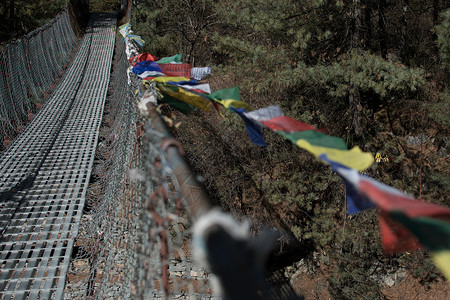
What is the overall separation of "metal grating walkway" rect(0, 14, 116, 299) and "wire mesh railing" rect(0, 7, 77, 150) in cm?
26

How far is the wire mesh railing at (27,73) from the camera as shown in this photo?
612 centimetres

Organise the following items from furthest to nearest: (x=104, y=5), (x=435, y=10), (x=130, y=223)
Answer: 1. (x=104, y=5)
2. (x=435, y=10)
3. (x=130, y=223)

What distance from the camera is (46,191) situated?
4363mm

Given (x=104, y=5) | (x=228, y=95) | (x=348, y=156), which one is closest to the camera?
(x=348, y=156)

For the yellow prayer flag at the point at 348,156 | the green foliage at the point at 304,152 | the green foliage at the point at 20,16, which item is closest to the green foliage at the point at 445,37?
the green foliage at the point at 304,152

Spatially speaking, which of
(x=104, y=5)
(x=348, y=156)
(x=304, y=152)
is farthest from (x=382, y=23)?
(x=104, y=5)

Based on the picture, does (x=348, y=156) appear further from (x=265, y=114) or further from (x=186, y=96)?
(x=186, y=96)

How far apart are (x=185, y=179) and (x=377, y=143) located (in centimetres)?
667

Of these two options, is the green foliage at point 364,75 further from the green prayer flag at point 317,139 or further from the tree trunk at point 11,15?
the tree trunk at point 11,15

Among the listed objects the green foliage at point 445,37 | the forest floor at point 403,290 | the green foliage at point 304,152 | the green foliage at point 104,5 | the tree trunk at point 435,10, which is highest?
the green foliage at point 104,5

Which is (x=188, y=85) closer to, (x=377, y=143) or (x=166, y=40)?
(x=377, y=143)

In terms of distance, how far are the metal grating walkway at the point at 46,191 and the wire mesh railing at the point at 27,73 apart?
260 millimetres

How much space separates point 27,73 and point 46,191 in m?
4.22

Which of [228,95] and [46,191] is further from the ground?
[228,95]
